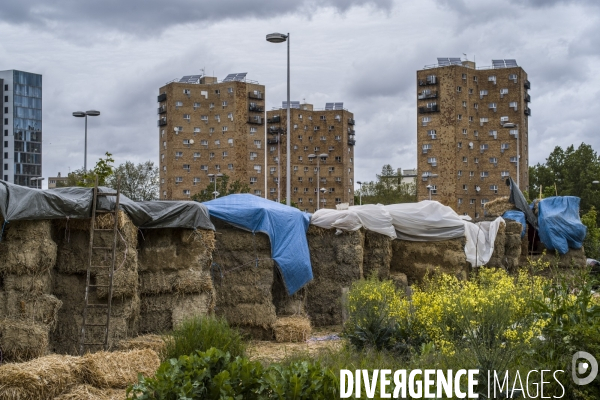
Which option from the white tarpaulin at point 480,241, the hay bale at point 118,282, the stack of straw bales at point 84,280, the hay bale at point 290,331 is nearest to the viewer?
the hay bale at point 118,282

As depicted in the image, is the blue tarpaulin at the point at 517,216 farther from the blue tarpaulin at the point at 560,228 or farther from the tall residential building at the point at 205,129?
the tall residential building at the point at 205,129

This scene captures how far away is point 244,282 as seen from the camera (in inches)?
669

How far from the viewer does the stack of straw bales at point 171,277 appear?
590 inches

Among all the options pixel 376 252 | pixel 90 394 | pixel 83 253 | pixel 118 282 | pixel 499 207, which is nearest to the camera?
pixel 90 394

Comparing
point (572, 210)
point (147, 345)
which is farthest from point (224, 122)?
point (147, 345)

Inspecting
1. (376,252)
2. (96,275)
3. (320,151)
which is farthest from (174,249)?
(320,151)

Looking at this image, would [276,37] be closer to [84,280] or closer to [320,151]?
[84,280]

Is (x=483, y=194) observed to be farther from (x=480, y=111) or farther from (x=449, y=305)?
(x=449, y=305)

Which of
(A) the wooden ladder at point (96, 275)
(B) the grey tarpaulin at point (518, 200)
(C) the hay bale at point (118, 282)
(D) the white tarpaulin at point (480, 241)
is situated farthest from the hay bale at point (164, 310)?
(B) the grey tarpaulin at point (518, 200)

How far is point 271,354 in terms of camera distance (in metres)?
14.4

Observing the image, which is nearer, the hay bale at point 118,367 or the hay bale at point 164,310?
the hay bale at point 118,367

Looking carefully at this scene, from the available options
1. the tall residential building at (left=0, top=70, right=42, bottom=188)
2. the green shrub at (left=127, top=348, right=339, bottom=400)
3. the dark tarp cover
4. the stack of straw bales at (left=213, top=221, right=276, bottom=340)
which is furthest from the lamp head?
the tall residential building at (left=0, top=70, right=42, bottom=188)

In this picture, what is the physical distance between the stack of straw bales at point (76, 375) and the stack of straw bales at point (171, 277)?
3494mm

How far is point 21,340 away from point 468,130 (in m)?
Result: 89.4
